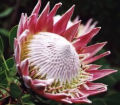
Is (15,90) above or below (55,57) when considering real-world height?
below

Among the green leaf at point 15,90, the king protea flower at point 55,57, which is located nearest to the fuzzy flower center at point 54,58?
the king protea flower at point 55,57

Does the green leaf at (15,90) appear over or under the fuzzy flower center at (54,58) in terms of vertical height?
under

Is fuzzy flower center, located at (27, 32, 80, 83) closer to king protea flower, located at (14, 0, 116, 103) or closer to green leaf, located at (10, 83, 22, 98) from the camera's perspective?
king protea flower, located at (14, 0, 116, 103)

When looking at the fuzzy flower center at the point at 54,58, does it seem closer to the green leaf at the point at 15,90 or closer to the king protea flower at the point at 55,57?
the king protea flower at the point at 55,57

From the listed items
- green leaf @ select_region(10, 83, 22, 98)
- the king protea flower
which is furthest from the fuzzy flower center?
green leaf @ select_region(10, 83, 22, 98)

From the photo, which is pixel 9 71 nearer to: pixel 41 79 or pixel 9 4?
pixel 41 79

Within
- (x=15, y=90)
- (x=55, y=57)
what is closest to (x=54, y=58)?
(x=55, y=57)

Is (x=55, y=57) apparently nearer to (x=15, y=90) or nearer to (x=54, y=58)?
(x=54, y=58)

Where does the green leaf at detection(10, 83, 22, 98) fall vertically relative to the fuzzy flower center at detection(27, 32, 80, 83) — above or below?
below
